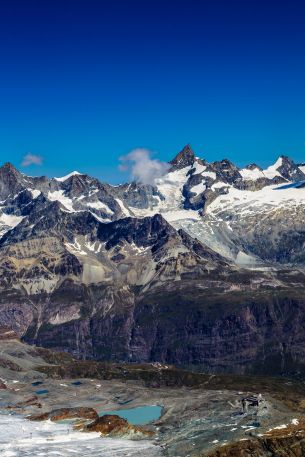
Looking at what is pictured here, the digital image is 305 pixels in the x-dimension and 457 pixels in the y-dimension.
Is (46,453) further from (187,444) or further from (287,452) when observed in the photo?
(287,452)

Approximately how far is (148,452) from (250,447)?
2737 centimetres

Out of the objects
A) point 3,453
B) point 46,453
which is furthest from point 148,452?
point 3,453

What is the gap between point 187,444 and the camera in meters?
183

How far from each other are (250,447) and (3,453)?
63.1 metres

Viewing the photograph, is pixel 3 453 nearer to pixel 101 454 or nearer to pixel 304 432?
pixel 101 454

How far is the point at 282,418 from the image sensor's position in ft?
643

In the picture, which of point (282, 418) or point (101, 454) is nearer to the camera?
point (101, 454)

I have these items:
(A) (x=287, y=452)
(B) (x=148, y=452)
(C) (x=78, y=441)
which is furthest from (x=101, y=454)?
(A) (x=287, y=452)

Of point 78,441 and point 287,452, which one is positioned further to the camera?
point 78,441

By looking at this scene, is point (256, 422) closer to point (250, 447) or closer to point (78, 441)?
point (250, 447)

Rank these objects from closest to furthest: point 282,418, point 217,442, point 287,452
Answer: point 287,452 < point 217,442 < point 282,418

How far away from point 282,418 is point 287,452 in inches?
1219

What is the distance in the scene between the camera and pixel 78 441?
652 ft

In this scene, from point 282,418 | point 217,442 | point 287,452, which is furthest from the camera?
point 282,418
